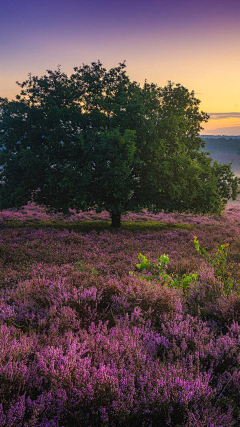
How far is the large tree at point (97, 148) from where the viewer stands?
623 inches

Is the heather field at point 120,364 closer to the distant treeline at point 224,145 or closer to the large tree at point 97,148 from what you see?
the large tree at point 97,148

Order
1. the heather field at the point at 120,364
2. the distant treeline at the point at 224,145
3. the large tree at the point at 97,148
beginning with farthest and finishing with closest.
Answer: the distant treeline at the point at 224,145, the large tree at the point at 97,148, the heather field at the point at 120,364

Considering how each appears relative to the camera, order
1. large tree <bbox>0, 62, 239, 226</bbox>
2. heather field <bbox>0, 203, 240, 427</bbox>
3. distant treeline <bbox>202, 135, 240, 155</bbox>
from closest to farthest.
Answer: heather field <bbox>0, 203, 240, 427</bbox> → large tree <bbox>0, 62, 239, 226</bbox> → distant treeline <bbox>202, 135, 240, 155</bbox>

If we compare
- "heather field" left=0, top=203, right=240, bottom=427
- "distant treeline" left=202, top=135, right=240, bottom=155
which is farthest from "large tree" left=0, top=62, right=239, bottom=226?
"distant treeline" left=202, top=135, right=240, bottom=155

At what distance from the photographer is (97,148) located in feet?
50.6

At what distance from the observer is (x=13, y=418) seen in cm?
169

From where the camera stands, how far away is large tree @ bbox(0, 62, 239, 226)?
15820 mm

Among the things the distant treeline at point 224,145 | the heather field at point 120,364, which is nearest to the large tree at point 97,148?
the heather field at point 120,364

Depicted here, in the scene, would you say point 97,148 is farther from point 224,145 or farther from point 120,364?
point 224,145

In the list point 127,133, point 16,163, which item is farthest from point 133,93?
point 16,163

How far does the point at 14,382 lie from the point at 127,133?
1390 centimetres

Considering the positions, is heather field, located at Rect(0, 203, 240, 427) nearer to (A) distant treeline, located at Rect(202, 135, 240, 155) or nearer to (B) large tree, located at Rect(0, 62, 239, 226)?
(B) large tree, located at Rect(0, 62, 239, 226)

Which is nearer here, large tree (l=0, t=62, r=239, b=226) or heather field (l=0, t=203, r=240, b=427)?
heather field (l=0, t=203, r=240, b=427)

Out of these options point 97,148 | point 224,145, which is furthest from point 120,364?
point 224,145
